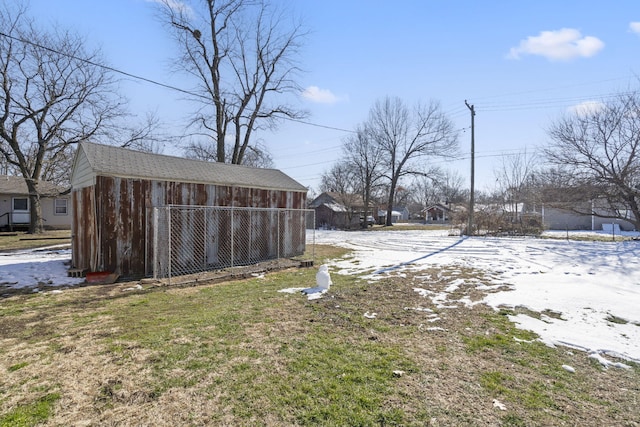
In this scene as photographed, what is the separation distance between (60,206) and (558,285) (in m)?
28.3

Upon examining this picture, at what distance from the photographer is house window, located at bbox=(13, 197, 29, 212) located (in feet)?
68.2

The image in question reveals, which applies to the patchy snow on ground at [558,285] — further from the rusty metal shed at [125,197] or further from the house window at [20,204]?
the house window at [20,204]

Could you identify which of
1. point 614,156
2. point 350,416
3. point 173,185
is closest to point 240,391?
point 350,416

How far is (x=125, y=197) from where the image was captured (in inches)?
310

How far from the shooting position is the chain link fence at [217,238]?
8078mm

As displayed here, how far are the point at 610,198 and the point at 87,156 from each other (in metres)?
23.1

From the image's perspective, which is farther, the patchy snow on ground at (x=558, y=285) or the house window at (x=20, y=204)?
the house window at (x=20, y=204)

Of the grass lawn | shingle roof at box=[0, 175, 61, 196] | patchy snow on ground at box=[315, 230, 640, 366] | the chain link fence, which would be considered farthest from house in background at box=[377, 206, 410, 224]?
the grass lawn

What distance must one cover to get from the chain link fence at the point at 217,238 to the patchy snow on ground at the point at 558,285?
2.47m

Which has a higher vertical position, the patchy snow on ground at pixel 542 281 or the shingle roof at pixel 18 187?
the shingle roof at pixel 18 187

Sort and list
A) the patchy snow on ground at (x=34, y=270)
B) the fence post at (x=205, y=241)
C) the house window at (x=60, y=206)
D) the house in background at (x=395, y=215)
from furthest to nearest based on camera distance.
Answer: the house in background at (x=395, y=215), the house window at (x=60, y=206), the fence post at (x=205, y=241), the patchy snow on ground at (x=34, y=270)

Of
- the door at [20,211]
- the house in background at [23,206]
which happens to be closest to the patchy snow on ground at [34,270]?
the house in background at [23,206]

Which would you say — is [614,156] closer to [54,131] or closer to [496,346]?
[496,346]

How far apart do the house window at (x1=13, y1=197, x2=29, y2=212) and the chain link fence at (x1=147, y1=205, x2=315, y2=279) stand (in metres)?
19.9
